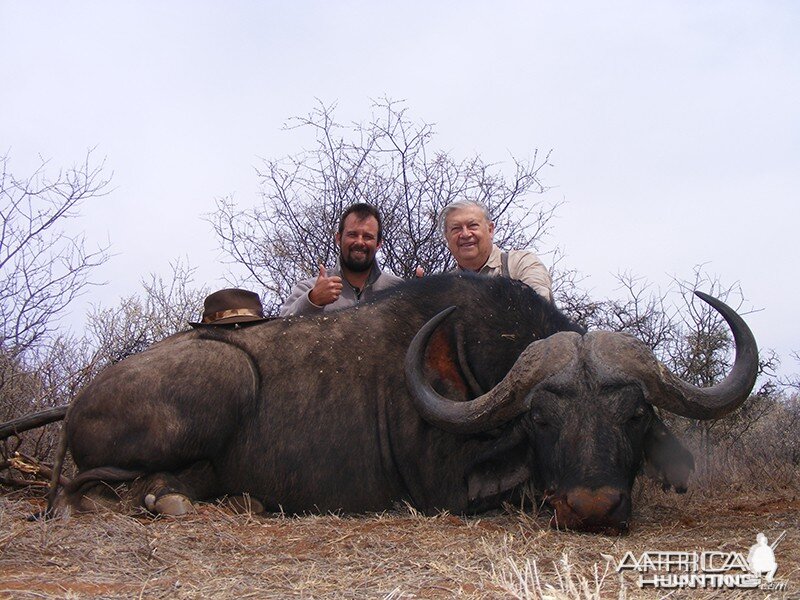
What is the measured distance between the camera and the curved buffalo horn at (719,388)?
4750 mm

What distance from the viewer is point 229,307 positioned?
19.8 feet

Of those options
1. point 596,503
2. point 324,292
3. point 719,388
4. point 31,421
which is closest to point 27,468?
point 31,421

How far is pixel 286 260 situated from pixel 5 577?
7621mm

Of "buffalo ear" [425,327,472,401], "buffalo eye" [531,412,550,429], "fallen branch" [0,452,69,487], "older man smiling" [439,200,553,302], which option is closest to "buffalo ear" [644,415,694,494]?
"buffalo eye" [531,412,550,429]

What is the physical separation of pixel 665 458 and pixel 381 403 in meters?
1.74

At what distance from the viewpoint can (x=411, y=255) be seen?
9.94 metres

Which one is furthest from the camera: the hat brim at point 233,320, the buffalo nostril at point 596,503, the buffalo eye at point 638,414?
the hat brim at point 233,320

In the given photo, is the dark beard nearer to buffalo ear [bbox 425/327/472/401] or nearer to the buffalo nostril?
buffalo ear [bbox 425/327/472/401]

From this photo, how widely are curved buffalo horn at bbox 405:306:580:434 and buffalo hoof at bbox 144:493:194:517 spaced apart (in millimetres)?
1441

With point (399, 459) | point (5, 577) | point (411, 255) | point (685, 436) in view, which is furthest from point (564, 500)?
point (411, 255)

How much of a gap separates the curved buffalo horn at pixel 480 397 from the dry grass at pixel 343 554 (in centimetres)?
53

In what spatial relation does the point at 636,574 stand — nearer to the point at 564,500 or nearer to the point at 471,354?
the point at 564,500

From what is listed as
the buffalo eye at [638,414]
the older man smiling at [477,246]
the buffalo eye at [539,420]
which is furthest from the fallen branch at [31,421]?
the buffalo eye at [638,414]

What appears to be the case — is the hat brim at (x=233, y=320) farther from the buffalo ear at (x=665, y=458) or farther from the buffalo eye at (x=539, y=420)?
the buffalo ear at (x=665, y=458)
